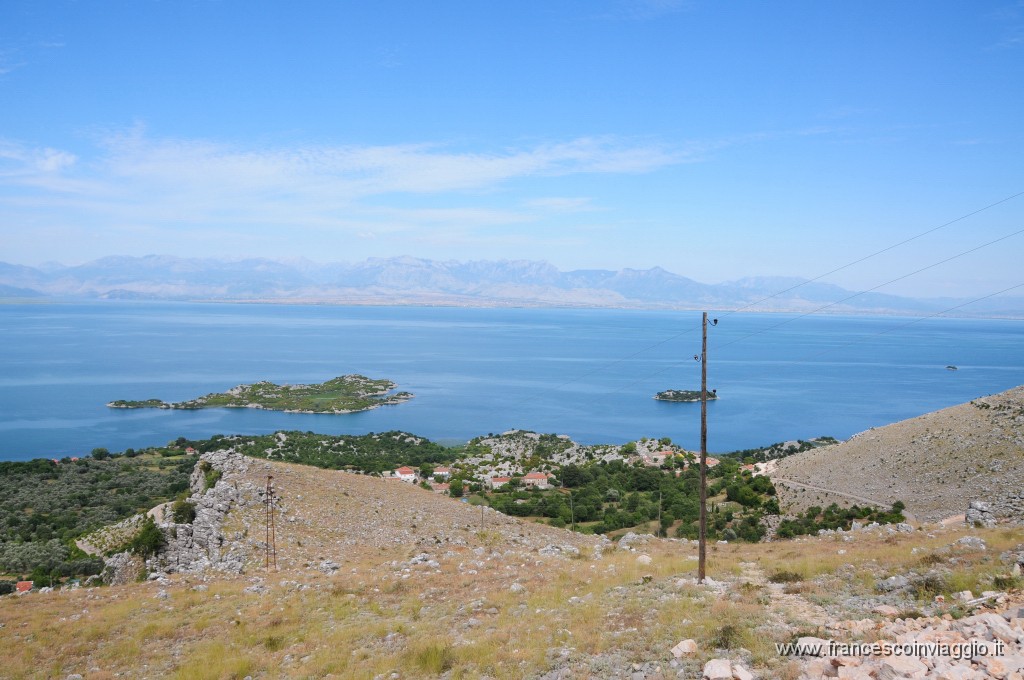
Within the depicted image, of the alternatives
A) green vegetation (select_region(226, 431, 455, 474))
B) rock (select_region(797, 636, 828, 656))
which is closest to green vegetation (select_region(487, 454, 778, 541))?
green vegetation (select_region(226, 431, 455, 474))

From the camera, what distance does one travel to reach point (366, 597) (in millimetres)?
15430

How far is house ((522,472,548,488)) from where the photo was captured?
1846 inches

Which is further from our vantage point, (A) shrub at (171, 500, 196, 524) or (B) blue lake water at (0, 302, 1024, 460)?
(B) blue lake water at (0, 302, 1024, 460)

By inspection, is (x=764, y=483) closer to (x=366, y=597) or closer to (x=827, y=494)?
(x=827, y=494)

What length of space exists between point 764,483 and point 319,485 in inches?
1152

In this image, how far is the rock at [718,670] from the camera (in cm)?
855

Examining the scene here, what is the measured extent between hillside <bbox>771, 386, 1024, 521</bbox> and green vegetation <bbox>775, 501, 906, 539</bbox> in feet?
6.60

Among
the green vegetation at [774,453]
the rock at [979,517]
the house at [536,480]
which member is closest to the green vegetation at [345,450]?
the house at [536,480]

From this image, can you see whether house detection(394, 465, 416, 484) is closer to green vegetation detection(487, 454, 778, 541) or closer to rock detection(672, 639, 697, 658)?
green vegetation detection(487, 454, 778, 541)

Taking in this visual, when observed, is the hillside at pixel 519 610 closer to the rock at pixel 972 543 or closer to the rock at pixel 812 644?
the rock at pixel 972 543

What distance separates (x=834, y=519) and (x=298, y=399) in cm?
9650

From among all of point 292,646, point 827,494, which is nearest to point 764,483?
point 827,494

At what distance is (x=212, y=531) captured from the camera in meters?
22.2

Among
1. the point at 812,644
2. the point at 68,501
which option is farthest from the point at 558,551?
the point at 68,501
